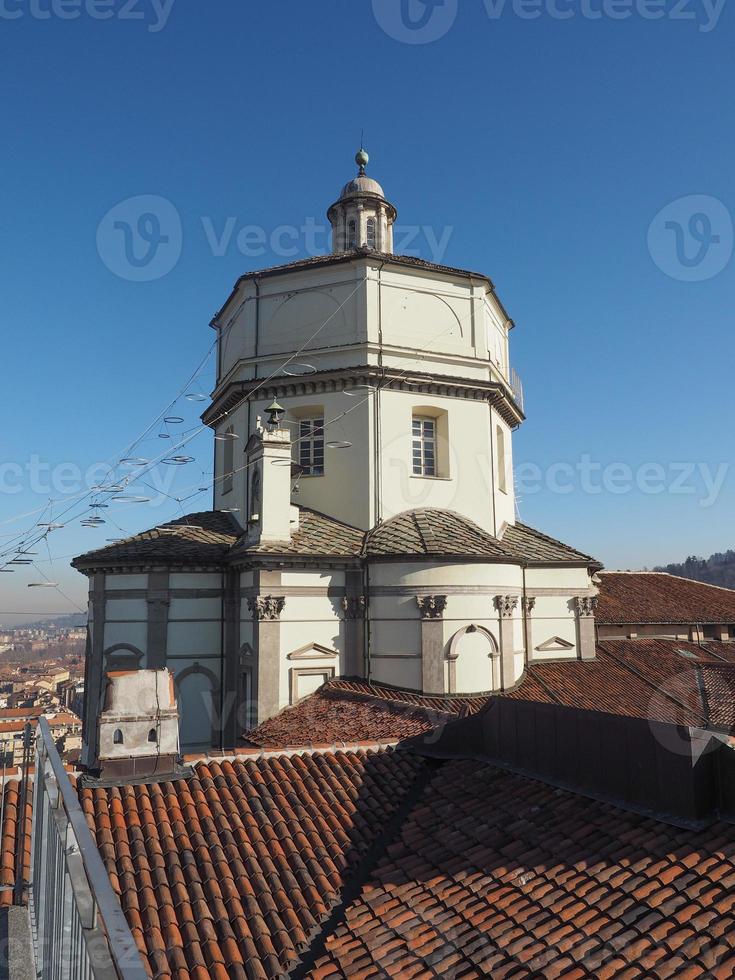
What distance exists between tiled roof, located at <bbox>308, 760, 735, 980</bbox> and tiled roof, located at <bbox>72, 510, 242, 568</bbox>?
1151 cm

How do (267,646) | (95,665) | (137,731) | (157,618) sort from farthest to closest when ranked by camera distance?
(95,665) < (157,618) < (267,646) < (137,731)

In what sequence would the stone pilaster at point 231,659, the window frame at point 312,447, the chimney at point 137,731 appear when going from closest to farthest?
the chimney at point 137,731 < the stone pilaster at point 231,659 < the window frame at point 312,447

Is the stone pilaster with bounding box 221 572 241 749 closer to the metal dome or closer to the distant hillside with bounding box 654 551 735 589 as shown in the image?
the metal dome

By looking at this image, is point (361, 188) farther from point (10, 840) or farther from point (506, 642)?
point (10, 840)

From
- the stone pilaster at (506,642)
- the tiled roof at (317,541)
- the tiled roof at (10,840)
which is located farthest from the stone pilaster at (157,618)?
the stone pilaster at (506,642)

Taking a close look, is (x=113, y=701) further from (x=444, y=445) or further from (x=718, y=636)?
(x=718, y=636)

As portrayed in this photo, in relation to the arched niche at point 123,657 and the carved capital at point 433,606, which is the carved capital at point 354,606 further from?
the arched niche at point 123,657

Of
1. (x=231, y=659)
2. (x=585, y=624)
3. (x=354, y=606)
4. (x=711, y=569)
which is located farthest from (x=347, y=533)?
(x=711, y=569)

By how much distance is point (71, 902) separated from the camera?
10.3 ft

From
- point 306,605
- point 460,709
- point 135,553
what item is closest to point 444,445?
point 306,605

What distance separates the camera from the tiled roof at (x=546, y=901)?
233 inches

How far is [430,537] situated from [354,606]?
9.13ft

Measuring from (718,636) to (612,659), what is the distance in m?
11.7

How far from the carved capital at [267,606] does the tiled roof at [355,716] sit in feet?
7.83
